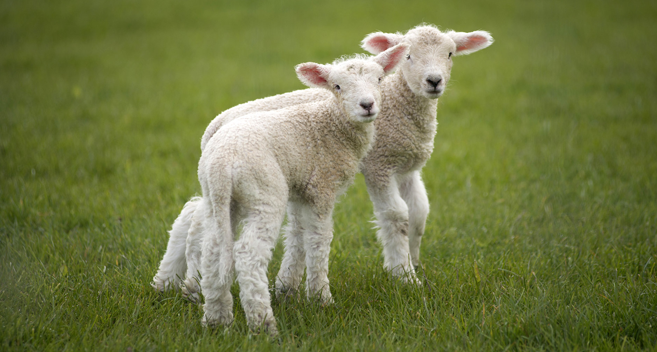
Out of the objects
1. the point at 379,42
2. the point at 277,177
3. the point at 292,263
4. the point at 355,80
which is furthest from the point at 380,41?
Answer: the point at 292,263

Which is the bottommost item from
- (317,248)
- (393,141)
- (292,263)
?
(292,263)

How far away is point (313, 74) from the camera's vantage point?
12.0 ft

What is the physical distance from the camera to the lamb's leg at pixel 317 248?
11.9 feet

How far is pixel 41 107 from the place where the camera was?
9.74 meters

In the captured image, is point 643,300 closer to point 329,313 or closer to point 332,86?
point 329,313

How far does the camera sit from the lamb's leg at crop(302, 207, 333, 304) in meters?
3.62

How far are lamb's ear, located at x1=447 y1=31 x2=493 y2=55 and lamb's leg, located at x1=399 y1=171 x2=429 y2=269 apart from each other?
44.5 inches

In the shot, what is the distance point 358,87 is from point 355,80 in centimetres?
6

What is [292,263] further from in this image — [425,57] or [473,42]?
[473,42]

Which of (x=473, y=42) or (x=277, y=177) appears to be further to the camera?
(x=473, y=42)

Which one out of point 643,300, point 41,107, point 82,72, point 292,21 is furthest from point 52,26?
point 643,300

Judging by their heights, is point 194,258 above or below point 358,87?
below

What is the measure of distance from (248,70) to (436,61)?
9.27 m

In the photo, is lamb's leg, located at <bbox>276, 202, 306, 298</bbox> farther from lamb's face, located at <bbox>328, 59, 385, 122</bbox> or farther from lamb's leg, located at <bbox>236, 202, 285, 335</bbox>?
lamb's face, located at <bbox>328, 59, 385, 122</bbox>
